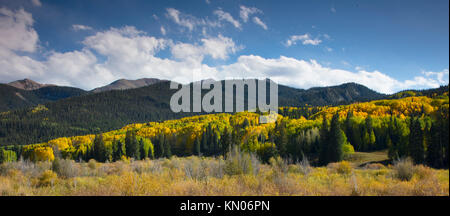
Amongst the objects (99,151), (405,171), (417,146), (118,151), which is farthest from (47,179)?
(99,151)

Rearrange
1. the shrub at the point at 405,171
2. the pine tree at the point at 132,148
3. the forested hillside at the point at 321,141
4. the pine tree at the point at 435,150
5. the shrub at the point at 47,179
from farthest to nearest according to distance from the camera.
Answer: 1. the pine tree at the point at 132,148
2. the forested hillside at the point at 321,141
3. the pine tree at the point at 435,150
4. the shrub at the point at 47,179
5. the shrub at the point at 405,171

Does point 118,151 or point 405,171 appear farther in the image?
point 118,151

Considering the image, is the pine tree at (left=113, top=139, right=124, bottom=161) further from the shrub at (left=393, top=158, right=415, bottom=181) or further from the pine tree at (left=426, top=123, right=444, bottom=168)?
the pine tree at (left=426, top=123, right=444, bottom=168)

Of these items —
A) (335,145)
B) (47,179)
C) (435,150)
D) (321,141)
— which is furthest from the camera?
(321,141)

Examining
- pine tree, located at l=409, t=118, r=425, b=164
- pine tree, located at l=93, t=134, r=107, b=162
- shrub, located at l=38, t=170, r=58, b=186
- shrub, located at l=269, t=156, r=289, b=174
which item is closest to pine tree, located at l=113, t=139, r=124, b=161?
pine tree, located at l=93, t=134, r=107, b=162

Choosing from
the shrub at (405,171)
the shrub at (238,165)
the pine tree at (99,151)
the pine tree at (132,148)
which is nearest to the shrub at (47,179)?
the shrub at (238,165)

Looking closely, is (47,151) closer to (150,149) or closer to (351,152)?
(150,149)

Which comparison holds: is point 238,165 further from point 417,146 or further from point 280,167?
point 417,146

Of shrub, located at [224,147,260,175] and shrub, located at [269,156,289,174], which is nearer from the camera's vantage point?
shrub, located at [269,156,289,174]

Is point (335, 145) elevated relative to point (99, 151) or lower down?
elevated

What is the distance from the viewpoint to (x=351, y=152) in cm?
4822

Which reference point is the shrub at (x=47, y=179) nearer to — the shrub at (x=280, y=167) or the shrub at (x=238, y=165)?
the shrub at (x=238, y=165)
